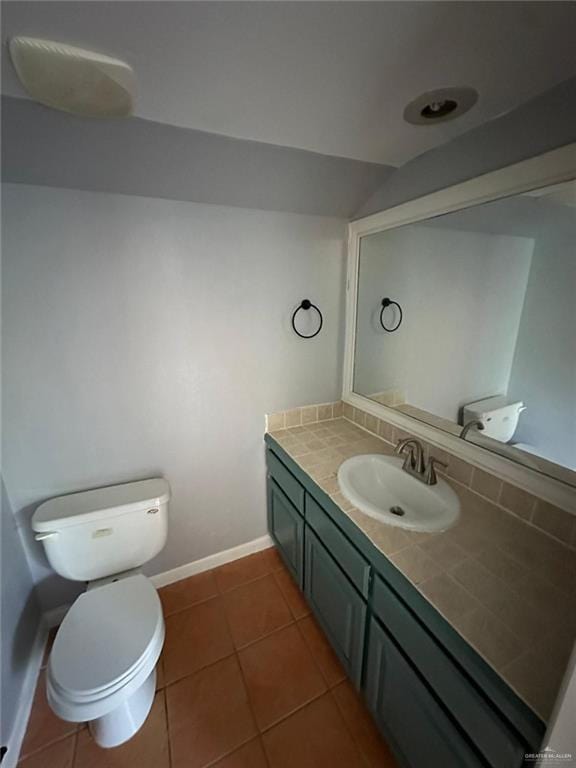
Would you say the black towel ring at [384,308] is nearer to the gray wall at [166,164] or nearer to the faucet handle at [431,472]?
the gray wall at [166,164]

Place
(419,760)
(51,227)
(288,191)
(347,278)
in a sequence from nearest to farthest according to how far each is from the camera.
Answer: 1. (419,760)
2. (51,227)
3. (288,191)
4. (347,278)

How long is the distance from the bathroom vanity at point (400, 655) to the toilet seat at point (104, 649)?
69 centimetres

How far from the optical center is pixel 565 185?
0.91 m

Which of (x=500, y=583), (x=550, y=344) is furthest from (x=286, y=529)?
(x=550, y=344)

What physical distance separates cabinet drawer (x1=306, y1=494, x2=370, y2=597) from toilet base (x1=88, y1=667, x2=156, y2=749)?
2.79 ft

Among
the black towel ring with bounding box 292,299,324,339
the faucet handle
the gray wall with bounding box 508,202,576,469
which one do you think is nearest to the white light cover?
the black towel ring with bounding box 292,299,324,339

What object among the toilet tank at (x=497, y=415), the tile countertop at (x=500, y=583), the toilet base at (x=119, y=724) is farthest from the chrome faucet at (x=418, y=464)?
the toilet base at (x=119, y=724)

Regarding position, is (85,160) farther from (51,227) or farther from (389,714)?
(389,714)

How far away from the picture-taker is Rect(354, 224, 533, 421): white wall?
1.29 m

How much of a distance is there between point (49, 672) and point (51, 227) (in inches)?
60.5

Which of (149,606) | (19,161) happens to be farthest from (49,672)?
(19,161)

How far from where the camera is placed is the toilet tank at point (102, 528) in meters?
1.25

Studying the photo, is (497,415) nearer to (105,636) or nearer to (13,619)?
(105,636)

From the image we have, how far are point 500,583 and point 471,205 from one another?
124 cm
